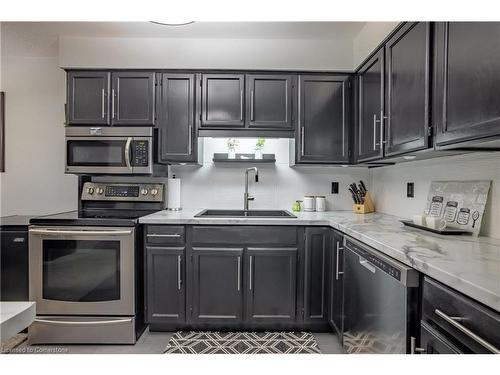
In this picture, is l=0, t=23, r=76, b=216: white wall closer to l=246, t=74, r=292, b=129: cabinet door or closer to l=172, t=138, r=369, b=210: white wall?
l=172, t=138, r=369, b=210: white wall

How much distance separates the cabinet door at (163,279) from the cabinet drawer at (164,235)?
51 millimetres

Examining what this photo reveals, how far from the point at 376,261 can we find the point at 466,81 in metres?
0.81

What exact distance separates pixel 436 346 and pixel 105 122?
8.61 ft

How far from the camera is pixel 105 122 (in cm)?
258

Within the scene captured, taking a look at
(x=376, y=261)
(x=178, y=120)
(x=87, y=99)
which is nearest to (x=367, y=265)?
(x=376, y=261)

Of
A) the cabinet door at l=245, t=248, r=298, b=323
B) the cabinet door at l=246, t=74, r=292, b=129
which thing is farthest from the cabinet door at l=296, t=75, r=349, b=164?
the cabinet door at l=245, t=248, r=298, b=323

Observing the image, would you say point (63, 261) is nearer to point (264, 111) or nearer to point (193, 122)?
point (193, 122)

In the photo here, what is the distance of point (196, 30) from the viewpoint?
247 centimetres

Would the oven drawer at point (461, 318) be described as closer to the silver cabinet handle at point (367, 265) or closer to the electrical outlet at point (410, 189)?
the silver cabinet handle at point (367, 265)

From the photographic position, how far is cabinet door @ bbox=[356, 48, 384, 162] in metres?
2.02

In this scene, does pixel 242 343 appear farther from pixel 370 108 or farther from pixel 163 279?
pixel 370 108

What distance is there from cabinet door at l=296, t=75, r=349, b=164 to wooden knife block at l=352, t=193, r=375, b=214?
42cm

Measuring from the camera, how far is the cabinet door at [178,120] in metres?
2.59

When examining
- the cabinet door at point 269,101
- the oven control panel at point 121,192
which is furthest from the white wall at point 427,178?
the oven control panel at point 121,192
